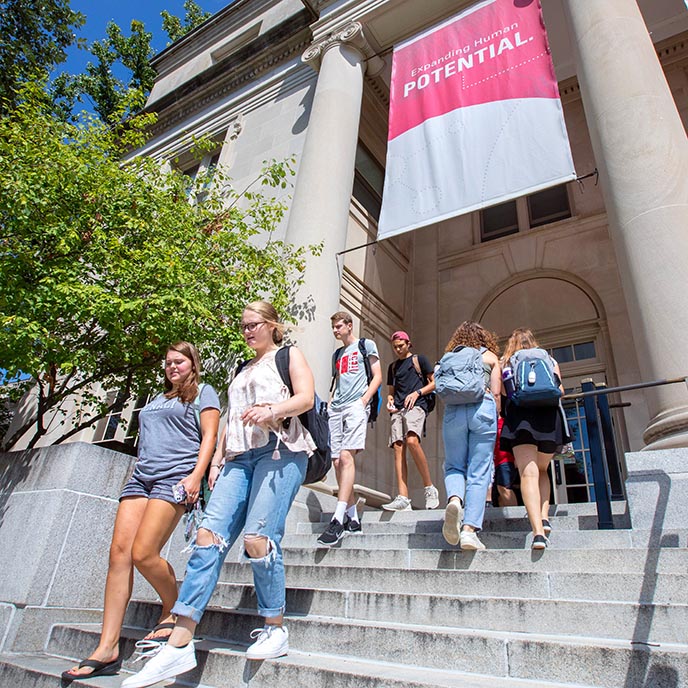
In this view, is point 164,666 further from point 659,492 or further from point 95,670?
point 659,492

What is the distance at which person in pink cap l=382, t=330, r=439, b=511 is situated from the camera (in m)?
5.71

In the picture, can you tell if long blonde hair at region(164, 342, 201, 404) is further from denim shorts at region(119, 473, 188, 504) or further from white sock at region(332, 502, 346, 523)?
white sock at region(332, 502, 346, 523)

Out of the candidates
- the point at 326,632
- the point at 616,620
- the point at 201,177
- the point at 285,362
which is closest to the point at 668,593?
the point at 616,620

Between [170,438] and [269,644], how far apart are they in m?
1.39

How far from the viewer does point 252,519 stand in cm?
268

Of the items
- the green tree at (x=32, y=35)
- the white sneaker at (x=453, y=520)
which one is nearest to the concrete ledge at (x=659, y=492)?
the white sneaker at (x=453, y=520)

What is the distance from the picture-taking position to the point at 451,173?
24.4ft

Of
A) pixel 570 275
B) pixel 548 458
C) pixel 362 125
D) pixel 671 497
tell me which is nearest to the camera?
pixel 671 497

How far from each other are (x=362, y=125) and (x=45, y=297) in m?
9.21

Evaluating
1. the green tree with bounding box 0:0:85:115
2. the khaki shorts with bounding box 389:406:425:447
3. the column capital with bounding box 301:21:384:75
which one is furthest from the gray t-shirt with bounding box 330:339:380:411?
the green tree with bounding box 0:0:85:115

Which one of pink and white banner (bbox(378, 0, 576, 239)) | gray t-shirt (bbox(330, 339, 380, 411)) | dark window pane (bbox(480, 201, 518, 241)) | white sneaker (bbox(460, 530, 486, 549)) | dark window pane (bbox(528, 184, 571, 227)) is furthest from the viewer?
dark window pane (bbox(480, 201, 518, 241))

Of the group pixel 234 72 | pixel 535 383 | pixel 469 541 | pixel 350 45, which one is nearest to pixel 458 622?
pixel 469 541

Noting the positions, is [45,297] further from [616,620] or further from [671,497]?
[671,497]

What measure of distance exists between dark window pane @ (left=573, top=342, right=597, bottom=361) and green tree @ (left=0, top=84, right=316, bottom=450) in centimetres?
656
